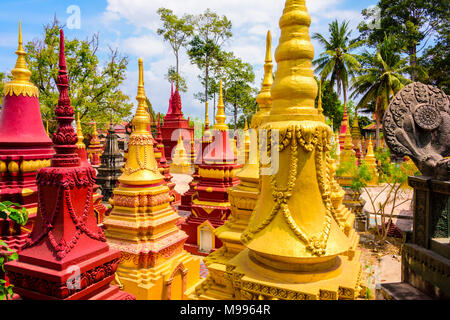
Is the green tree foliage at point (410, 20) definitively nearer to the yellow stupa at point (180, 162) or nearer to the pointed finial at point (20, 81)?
the yellow stupa at point (180, 162)

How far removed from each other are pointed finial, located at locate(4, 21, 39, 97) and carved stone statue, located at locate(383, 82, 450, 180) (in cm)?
627

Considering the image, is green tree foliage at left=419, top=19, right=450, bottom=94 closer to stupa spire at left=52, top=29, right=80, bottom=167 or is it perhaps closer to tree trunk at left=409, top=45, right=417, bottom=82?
tree trunk at left=409, top=45, right=417, bottom=82

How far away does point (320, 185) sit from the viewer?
3107mm

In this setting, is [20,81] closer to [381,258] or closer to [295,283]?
[295,283]

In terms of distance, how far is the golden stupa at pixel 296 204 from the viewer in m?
2.92

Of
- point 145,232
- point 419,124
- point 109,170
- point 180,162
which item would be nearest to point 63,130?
point 145,232

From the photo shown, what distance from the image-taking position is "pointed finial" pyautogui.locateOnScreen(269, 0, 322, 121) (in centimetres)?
309

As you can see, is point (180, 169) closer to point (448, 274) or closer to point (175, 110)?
point (175, 110)

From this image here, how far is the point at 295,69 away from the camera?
10.3 ft

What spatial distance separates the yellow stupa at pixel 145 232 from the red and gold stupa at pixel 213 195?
2440 mm

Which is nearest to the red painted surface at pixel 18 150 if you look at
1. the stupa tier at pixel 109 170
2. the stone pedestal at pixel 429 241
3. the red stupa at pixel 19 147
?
the red stupa at pixel 19 147

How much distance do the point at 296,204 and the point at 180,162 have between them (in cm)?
2616

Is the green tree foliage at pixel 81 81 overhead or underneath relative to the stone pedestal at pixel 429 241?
overhead

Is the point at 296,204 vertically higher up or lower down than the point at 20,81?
lower down
